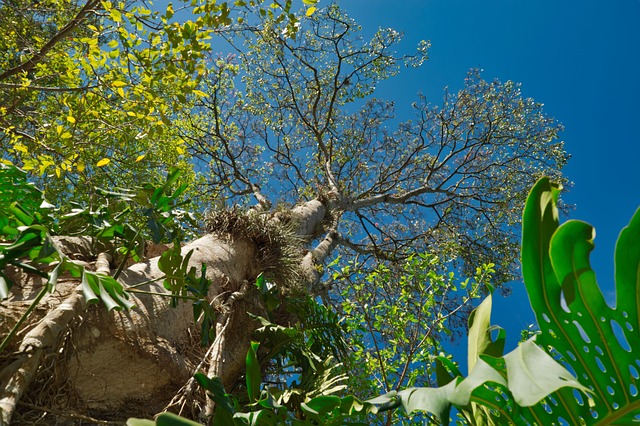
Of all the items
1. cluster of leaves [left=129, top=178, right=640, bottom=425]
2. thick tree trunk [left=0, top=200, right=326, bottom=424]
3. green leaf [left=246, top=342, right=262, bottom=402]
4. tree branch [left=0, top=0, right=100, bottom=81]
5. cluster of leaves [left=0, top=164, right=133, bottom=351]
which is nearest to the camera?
cluster of leaves [left=129, top=178, right=640, bottom=425]

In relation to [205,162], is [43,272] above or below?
below

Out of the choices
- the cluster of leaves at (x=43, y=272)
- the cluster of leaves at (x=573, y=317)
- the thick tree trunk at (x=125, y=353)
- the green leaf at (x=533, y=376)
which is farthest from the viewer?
the thick tree trunk at (x=125, y=353)

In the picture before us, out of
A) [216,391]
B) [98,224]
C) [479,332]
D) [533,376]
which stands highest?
[98,224]

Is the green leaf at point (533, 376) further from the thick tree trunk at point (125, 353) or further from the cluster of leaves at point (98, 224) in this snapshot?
the thick tree trunk at point (125, 353)

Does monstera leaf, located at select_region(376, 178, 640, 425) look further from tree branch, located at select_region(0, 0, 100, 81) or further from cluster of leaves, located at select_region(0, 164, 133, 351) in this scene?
tree branch, located at select_region(0, 0, 100, 81)

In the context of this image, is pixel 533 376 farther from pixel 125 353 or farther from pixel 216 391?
pixel 125 353

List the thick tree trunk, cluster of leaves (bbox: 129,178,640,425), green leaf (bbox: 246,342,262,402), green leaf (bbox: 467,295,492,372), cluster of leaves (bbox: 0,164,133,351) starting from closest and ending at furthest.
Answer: cluster of leaves (bbox: 129,178,640,425) → cluster of leaves (bbox: 0,164,133,351) → green leaf (bbox: 467,295,492,372) → the thick tree trunk → green leaf (bbox: 246,342,262,402)

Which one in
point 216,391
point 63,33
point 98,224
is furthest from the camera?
point 63,33

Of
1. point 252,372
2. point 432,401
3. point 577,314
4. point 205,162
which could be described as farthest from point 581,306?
point 205,162

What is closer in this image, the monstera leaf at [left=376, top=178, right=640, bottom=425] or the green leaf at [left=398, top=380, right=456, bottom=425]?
the green leaf at [left=398, top=380, right=456, bottom=425]

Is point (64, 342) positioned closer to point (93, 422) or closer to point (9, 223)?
point (93, 422)

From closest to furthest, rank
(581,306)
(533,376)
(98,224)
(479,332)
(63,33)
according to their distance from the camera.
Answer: (533,376), (581,306), (479,332), (98,224), (63,33)

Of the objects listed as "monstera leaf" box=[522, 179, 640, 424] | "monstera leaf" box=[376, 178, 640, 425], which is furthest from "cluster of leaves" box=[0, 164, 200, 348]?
"monstera leaf" box=[522, 179, 640, 424]

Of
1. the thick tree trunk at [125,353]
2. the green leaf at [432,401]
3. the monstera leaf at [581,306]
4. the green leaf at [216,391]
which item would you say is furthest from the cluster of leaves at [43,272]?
the monstera leaf at [581,306]
